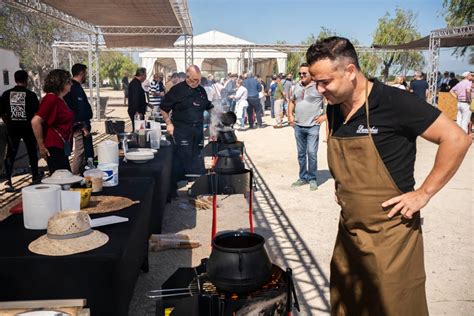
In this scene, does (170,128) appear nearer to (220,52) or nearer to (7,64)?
(7,64)

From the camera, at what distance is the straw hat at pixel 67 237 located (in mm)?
2088

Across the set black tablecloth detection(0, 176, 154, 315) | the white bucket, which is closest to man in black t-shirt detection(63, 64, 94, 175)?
the white bucket

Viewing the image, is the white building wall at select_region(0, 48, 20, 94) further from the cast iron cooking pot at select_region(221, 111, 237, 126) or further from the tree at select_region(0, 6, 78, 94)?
the tree at select_region(0, 6, 78, 94)

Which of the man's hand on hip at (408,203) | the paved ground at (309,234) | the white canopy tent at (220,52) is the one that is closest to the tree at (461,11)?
the white canopy tent at (220,52)

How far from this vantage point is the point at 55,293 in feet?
6.79

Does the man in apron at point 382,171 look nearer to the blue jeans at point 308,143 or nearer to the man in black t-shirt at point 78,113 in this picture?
the blue jeans at point 308,143

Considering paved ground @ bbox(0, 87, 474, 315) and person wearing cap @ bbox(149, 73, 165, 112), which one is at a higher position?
person wearing cap @ bbox(149, 73, 165, 112)

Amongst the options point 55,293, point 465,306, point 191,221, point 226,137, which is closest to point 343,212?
point 55,293

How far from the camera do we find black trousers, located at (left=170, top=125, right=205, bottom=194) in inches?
254

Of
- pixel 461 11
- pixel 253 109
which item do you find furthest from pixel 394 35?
pixel 253 109

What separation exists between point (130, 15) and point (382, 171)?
44.7 feet

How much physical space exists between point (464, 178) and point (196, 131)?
494 cm

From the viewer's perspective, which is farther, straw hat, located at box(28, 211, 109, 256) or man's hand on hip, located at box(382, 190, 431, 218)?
straw hat, located at box(28, 211, 109, 256)

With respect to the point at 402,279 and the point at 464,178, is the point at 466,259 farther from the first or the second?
the point at 464,178
